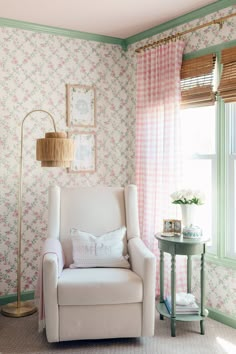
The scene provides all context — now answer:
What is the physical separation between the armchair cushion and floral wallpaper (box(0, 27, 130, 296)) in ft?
3.67

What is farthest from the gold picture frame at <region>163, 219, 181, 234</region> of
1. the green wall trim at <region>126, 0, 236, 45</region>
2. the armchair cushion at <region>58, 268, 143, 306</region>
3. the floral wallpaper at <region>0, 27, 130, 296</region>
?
the green wall trim at <region>126, 0, 236, 45</region>

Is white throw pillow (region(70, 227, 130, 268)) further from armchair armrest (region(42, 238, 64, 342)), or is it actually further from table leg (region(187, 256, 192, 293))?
table leg (region(187, 256, 192, 293))

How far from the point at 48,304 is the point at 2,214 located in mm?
1279

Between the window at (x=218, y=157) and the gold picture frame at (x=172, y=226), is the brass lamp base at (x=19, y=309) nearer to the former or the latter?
the gold picture frame at (x=172, y=226)

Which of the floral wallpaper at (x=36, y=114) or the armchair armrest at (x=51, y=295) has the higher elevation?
the floral wallpaper at (x=36, y=114)

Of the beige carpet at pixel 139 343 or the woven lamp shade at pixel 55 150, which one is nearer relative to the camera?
the beige carpet at pixel 139 343

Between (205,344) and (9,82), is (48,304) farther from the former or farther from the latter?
(9,82)

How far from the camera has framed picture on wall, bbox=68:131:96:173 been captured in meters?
4.61

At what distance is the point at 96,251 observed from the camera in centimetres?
364

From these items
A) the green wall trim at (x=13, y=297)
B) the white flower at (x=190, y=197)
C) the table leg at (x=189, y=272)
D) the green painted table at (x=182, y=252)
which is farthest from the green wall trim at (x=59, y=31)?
the green wall trim at (x=13, y=297)

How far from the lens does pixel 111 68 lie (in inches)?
189

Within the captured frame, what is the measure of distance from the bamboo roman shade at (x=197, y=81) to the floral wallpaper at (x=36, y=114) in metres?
0.98

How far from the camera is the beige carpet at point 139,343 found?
10.7ft

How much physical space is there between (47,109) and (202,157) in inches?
60.2
